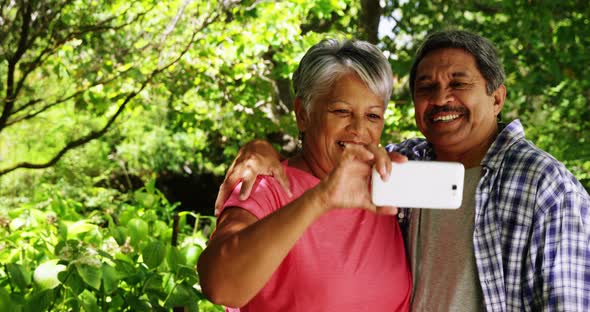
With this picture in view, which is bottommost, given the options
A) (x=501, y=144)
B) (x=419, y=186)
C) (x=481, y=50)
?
(x=419, y=186)

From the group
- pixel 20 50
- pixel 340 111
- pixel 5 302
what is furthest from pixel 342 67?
pixel 20 50

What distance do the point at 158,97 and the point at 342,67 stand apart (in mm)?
4877

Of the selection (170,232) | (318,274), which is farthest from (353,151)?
(170,232)

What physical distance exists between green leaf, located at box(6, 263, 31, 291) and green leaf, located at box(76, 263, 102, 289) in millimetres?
295

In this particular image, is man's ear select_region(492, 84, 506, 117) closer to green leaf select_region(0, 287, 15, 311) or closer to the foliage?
the foliage

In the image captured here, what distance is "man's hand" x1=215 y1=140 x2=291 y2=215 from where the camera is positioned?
1691mm

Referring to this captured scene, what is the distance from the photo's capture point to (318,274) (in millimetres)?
1678

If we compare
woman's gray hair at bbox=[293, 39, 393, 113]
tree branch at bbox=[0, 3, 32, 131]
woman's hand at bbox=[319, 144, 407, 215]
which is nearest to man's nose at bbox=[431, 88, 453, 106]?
woman's gray hair at bbox=[293, 39, 393, 113]

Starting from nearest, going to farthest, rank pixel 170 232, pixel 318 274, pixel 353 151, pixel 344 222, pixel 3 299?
pixel 353 151 < pixel 318 274 < pixel 344 222 < pixel 3 299 < pixel 170 232

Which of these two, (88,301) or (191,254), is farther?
(191,254)

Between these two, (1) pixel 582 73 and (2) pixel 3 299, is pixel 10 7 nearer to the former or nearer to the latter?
(2) pixel 3 299

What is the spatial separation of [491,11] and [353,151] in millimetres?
6216

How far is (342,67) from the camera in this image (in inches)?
69.3

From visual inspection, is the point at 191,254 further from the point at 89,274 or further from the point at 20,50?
the point at 20,50
